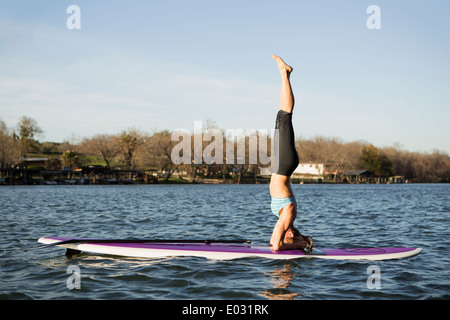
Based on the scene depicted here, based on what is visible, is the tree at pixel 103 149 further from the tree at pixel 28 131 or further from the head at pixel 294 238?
the head at pixel 294 238

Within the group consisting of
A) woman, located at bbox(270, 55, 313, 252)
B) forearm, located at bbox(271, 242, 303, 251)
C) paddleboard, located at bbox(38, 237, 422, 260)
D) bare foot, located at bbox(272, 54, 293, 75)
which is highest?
bare foot, located at bbox(272, 54, 293, 75)

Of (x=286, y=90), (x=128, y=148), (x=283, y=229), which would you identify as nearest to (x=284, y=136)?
(x=286, y=90)

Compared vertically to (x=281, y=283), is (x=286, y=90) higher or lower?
higher

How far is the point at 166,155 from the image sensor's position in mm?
96000

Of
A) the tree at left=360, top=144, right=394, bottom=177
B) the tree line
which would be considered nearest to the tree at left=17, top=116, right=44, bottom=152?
the tree line

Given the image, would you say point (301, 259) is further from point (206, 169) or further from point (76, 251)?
point (206, 169)

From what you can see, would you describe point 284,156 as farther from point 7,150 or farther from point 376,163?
point 376,163

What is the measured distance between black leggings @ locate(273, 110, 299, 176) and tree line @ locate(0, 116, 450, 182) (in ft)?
273

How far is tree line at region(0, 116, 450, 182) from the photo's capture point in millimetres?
95375

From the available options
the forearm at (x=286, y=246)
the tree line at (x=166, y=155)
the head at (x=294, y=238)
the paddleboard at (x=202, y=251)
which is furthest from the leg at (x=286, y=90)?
the tree line at (x=166, y=155)

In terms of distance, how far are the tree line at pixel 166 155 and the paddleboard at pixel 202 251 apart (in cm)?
8174

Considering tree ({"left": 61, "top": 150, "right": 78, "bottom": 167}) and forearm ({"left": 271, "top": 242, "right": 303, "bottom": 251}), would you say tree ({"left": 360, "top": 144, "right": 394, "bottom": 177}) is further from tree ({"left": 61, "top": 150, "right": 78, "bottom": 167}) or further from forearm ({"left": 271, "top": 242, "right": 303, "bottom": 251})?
forearm ({"left": 271, "top": 242, "right": 303, "bottom": 251})

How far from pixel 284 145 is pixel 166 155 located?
89425 mm
